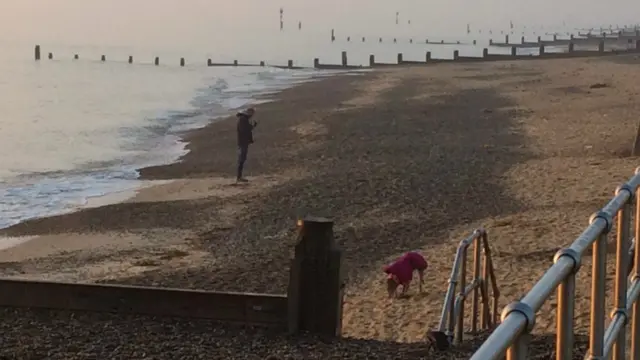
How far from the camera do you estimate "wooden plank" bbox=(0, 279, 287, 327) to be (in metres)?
6.35

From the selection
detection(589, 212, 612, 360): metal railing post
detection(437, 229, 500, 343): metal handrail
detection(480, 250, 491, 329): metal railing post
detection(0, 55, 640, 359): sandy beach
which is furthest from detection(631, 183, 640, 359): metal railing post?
detection(480, 250, 491, 329): metal railing post

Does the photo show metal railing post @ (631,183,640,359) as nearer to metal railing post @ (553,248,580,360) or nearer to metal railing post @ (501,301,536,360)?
metal railing post @ (553,248,580,360)

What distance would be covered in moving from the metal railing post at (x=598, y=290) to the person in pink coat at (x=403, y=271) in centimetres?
550

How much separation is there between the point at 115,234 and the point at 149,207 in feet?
7.04

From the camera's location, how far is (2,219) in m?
16.5

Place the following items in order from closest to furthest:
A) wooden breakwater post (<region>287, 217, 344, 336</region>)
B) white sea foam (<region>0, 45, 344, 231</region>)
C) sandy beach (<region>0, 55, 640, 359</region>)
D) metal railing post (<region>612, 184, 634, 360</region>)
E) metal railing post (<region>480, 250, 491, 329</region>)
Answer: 1. metal railing post (<region>612, 184, 634, 360</region>)
2. wooden breakwater post (<region>287, 217, 344, 336</region>)
3. sandy beach (<region>0, 55, 640, 359</region>)
4. metal railing post (<region>480, 250, 491, 329</region>)
5. white sea foam (<region>0, 45, 344, 231</region>)

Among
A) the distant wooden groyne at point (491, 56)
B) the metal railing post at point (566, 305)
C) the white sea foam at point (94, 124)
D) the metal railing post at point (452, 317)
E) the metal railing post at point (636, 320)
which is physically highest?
the distant wooden groyne at point (491, 56)

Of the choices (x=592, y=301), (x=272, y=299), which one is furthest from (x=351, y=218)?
(x=592, y=301)

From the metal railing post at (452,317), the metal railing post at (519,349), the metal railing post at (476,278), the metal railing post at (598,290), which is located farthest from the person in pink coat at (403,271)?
the metal railing post at (519,349)

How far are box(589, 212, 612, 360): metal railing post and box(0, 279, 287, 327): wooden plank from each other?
11.5ft

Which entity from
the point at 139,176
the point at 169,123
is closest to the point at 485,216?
the point at 139,176

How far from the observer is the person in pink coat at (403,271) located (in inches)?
334

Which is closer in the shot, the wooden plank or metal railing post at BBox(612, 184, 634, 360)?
metal railing post at BBox(612, 184, 634, 360)

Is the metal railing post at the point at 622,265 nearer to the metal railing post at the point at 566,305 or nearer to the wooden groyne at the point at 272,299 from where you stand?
the metal railing post at the point at 566,305
